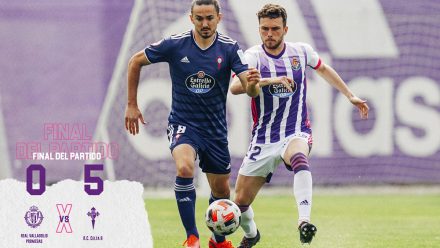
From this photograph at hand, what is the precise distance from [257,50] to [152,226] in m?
3.35

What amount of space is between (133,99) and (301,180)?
5.20 feet

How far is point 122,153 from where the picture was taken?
649 inches

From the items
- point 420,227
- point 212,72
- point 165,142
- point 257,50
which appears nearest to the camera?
point 212,72

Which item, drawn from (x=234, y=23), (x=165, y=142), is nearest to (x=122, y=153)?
(x=165, y=142)

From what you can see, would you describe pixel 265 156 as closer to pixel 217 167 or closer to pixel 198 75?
pixel 217 167

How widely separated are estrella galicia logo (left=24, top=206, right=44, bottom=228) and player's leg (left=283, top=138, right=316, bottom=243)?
2856 mm

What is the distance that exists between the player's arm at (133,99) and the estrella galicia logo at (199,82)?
0.40 meters

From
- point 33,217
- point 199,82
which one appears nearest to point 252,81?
point 199,82

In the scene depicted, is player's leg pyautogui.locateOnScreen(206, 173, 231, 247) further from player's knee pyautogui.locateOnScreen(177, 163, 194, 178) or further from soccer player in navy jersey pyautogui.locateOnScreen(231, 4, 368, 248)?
player's knee pyautogui.locateOnScreen(177, 163, 194, 178)

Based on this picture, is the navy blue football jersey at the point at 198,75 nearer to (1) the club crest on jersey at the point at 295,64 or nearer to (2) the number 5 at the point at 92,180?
(1) the club crest on jersey at the point at 295,64

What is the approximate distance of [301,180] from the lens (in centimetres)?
879

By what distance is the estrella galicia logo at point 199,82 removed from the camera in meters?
8.81

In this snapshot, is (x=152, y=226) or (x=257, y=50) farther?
(x=152, y=226)

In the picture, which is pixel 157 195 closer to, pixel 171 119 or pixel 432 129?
pixel 432 129
